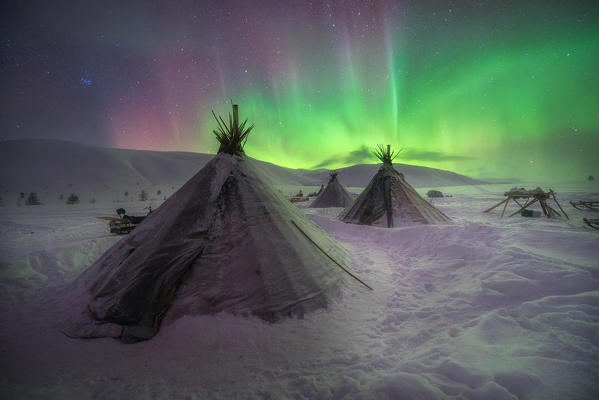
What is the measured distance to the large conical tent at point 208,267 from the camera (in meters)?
2.88

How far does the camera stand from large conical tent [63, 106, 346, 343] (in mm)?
2877

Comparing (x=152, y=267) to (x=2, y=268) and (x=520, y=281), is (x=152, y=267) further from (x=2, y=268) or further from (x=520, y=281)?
(x=520, y=281)

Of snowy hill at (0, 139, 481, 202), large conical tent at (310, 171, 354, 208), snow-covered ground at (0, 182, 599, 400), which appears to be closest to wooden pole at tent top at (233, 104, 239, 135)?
snow-covered ground at (0, 182, 599, 400)

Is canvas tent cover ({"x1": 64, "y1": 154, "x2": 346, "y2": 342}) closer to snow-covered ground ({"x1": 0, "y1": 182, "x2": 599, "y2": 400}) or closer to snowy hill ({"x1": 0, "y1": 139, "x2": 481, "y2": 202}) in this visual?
snow-covered ground ({"x1": 0, "y1": 182, "x2": 599, "y2": 400})

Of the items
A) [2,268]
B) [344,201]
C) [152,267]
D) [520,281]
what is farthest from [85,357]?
[344,201]

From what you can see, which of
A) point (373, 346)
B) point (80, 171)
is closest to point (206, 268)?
point (373, 346)

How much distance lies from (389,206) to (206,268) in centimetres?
697

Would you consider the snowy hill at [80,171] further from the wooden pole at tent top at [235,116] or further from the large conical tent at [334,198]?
the wooden pole at tent top at [235,116]

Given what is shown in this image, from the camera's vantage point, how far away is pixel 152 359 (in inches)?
92.3

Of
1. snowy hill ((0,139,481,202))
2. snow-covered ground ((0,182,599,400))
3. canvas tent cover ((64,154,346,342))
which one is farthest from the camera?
snowy hill ((0,139,481,202))

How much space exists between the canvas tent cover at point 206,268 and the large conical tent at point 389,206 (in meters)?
5.06

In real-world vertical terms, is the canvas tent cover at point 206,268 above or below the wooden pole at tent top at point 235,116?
below

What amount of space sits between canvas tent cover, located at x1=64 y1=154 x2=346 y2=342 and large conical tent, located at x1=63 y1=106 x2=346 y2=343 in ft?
0.04

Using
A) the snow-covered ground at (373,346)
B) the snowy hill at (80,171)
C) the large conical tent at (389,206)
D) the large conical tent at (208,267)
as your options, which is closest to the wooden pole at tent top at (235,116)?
the large conical tent at (208,267)
